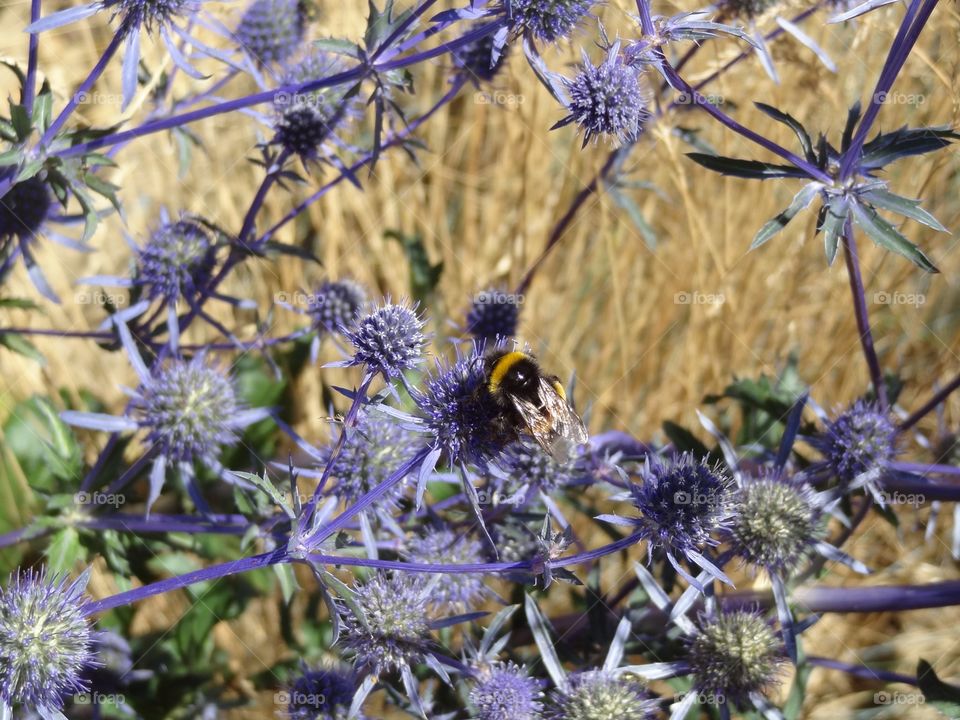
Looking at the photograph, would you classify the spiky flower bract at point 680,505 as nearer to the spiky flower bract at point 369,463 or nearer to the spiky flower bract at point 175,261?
the spiky flower bract at point 369,463

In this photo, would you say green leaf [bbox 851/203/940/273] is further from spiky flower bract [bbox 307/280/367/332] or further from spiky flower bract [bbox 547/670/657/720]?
spiky flower bract [bbox 307/280/367/332]

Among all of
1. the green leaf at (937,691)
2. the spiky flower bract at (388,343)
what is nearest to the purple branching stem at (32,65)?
the spiky flower bract at (388,343)

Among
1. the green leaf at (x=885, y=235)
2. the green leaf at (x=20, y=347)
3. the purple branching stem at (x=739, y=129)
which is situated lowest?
the green leaf at (x=20, y=347)

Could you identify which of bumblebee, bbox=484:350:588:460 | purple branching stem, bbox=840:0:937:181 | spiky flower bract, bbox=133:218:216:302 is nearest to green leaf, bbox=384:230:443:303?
spiky flower bract, bbox=133:218:216:302

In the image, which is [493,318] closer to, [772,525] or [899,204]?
[772,525]

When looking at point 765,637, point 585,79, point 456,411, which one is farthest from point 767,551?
point 585,79
